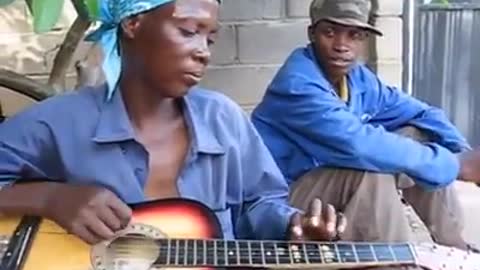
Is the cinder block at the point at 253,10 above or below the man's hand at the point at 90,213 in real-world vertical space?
above

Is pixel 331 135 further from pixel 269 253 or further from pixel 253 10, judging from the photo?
pixel 253 10

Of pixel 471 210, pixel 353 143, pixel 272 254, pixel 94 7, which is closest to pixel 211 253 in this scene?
pixel 272 254

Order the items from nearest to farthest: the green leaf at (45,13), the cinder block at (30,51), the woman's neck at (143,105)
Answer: the woman's neck at (143,105), the green leaf at (45,13), the cinder block at (30,51)

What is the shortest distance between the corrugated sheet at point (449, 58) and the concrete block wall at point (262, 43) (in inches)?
7.5

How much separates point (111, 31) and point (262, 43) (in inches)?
76.1

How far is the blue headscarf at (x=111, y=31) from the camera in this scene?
2.22m

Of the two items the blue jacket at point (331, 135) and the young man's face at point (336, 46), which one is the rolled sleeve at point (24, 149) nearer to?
the blue jacket at point (331, 135)

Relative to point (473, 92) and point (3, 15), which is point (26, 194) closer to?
point (3, 15)

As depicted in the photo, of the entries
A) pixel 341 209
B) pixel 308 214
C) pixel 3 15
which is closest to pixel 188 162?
pixel 308 214

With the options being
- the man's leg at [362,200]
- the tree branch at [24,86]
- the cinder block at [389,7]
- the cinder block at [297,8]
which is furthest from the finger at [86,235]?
the cinder block at [389,7]

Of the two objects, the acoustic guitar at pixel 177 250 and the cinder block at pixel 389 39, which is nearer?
the acoustic guitar at pixel 177 250

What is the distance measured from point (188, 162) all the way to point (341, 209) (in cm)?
81

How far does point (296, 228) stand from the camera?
2160 millimetres

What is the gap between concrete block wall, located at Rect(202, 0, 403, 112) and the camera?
13.6 ft
